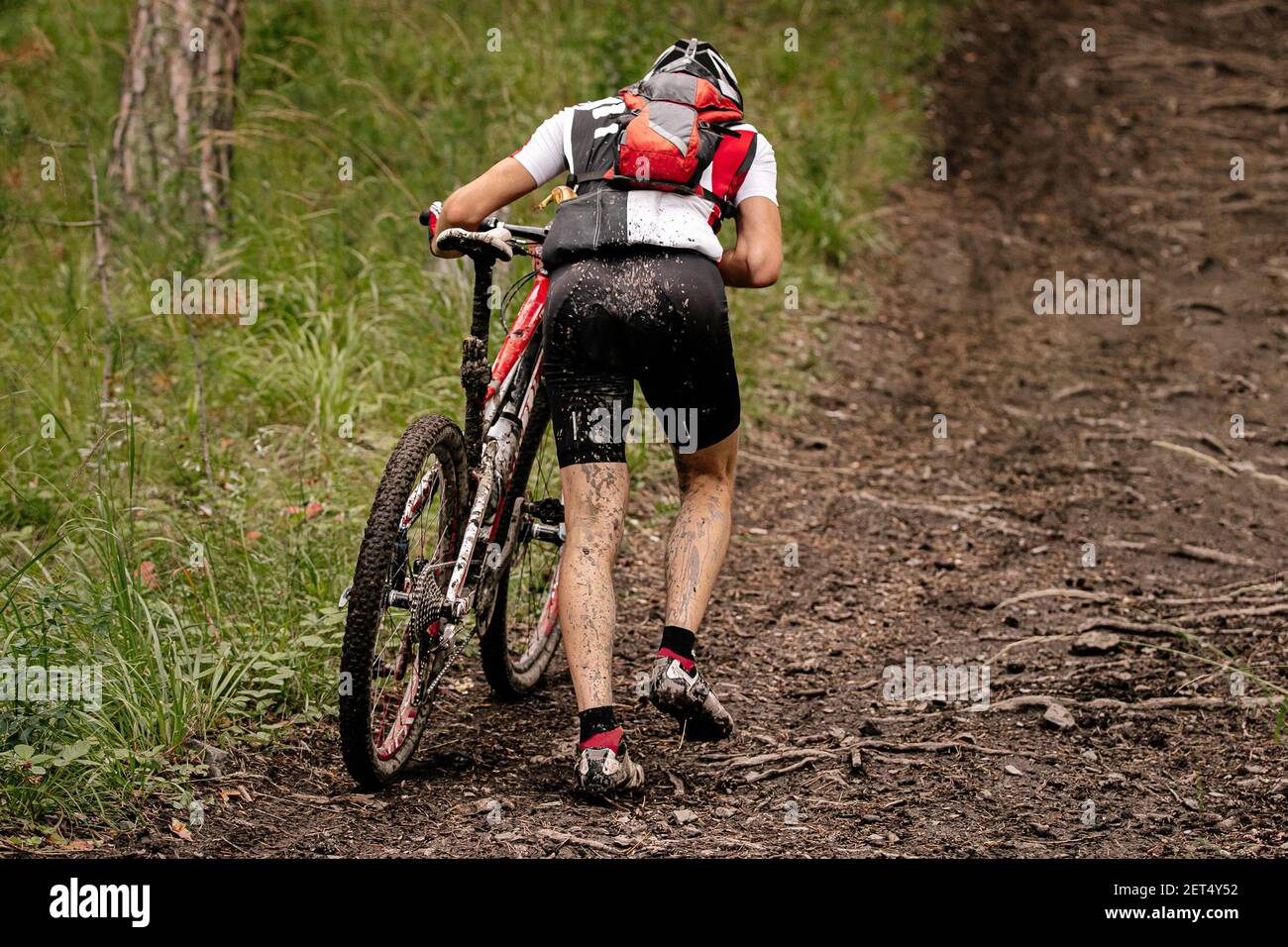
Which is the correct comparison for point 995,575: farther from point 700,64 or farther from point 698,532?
point 700,64

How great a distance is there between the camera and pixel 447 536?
12.1 feet

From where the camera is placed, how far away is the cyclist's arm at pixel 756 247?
3598 mm

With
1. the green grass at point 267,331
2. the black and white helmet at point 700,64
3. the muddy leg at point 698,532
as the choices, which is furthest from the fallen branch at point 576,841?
the black and white helmet at point 700,64

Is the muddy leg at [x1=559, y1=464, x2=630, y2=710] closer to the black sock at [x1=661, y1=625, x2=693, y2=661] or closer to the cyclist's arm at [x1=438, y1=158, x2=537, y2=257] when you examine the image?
the black sock at [x1=661, y1=625, x2=693, y2=661]

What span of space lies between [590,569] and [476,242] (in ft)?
3.11

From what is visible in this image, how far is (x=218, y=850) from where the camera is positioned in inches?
124

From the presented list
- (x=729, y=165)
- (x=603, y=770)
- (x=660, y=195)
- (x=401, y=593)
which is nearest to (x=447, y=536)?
(x=401, y=593)

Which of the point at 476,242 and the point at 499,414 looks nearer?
the point at 476,242

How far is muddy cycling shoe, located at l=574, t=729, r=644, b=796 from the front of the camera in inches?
132

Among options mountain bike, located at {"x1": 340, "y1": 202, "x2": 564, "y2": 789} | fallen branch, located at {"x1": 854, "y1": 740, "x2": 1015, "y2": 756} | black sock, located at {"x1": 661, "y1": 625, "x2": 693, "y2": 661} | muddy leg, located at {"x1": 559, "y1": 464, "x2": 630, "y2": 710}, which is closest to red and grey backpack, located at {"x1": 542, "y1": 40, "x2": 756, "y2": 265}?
mountain bike, located at {"x1": 340, "y1": 202, "x2": 564, "y2": 789}

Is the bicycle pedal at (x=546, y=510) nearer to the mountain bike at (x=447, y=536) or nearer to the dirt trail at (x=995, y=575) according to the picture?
the mountain bike at (x=447, y=536)

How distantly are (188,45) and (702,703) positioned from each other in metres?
5.04

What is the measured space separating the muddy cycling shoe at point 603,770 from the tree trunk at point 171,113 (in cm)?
432

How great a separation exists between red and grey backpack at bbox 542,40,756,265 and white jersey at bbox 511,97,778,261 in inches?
0.7
